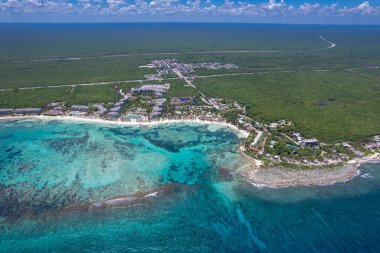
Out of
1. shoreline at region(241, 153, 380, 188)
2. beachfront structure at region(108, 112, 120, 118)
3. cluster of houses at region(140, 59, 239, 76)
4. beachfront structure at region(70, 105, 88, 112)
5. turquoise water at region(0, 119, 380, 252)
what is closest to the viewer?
turquoise water at region(0, 119, 380, 252)

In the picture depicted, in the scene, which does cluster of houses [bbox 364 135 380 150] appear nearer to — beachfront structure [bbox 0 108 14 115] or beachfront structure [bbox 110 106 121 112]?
beachfront structure [bbox 110 106 121 112]

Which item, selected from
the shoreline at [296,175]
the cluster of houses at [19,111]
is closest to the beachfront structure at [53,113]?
the cluster of houses at [19,111]

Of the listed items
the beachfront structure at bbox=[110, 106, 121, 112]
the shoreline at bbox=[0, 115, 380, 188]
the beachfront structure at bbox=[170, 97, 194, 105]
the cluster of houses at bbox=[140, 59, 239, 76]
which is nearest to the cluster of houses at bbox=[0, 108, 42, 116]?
the beachfront structure at bbox=[110, 106, 121, 112]

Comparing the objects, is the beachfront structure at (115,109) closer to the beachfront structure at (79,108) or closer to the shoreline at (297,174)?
the beachfront structure at (79,108)

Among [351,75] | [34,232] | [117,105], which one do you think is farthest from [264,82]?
[34,232]

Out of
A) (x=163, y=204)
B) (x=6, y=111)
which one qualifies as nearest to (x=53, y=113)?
(x=6, y=111)

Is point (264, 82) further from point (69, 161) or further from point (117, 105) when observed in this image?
point (69, 161)
